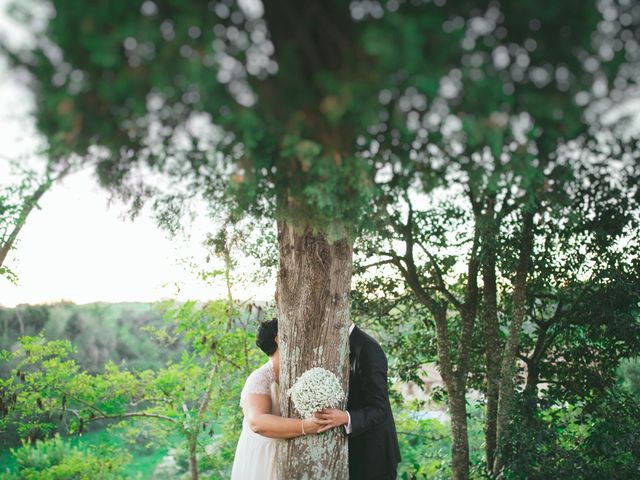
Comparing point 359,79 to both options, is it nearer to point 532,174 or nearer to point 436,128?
point 436,128

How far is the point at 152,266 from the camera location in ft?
20.4

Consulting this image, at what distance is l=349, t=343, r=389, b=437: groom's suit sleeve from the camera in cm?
286

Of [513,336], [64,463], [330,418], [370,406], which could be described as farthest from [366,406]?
[64,463]

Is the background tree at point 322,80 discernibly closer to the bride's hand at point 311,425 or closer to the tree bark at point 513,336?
the bride's hand at point 311,425

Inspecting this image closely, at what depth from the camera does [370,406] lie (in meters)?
3.04

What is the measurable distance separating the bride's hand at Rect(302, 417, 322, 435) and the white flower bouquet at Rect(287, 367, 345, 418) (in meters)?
0.03

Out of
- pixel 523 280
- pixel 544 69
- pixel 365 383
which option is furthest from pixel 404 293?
pixel 544 69

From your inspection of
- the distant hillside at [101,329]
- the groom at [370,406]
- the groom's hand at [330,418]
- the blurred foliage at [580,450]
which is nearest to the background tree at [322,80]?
the groom's hand at [330,418]

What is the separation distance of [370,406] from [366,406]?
0.14 ft

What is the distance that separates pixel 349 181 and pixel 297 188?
0.73 feet

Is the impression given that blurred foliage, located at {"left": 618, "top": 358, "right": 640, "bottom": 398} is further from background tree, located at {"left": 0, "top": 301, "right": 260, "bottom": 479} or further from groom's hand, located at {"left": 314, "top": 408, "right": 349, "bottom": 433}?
groom's hand, located at {"left": 314, "top": 408, "right": 349, "bottom": 433}

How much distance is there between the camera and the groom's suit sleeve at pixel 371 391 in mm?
2857

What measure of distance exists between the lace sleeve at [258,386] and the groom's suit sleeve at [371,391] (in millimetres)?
644

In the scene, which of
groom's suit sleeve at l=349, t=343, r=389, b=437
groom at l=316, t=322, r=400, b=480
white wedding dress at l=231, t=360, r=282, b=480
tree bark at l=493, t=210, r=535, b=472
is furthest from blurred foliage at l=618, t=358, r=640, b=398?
white wedding dress at l=231, t=360, r=282, b=480
